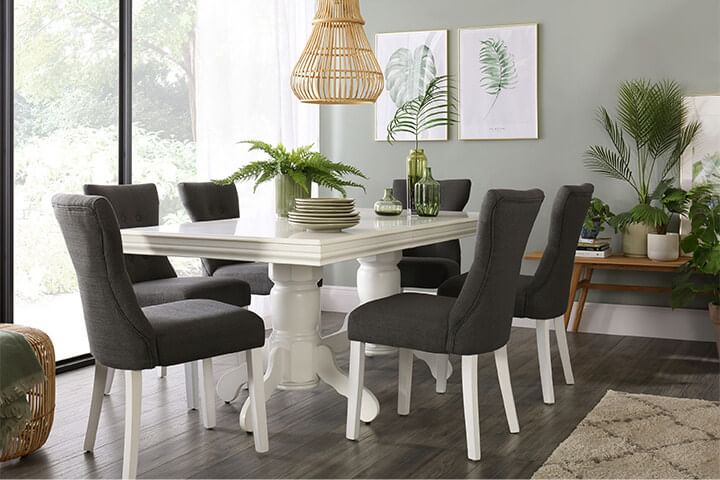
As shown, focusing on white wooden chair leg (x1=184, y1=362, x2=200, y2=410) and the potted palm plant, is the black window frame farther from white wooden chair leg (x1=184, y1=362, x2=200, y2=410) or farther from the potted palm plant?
Answer: the potted palm plant

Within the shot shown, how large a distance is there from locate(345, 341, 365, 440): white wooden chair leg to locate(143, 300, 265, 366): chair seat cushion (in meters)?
0.37

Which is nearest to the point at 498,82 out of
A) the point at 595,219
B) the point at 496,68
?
the point at 496,68

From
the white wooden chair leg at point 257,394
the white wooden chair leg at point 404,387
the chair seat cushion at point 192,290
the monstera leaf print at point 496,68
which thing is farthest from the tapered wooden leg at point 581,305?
the white wooden chair leg at point 257,394

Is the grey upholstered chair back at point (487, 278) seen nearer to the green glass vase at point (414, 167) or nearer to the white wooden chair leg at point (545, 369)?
the white wooden chair leg at point (545, 369)

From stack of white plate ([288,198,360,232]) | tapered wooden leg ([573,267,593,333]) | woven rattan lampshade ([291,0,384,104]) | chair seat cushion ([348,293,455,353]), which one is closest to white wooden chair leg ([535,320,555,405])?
chair seat cushion ([348,293,455,353])

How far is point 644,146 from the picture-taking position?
5.38 meters

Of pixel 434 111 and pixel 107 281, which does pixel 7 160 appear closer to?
pixel 107 281

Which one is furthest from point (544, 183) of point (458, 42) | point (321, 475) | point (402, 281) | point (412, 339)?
point (321, 475)

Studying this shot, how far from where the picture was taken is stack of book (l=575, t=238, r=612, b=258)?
17.1 ft

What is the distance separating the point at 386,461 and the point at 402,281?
5.75ft

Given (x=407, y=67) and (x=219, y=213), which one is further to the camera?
(x=407, y=67)

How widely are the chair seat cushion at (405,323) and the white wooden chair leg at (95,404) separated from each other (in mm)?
873

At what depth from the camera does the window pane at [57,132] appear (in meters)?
4.27

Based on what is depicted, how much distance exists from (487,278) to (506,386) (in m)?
0.51
